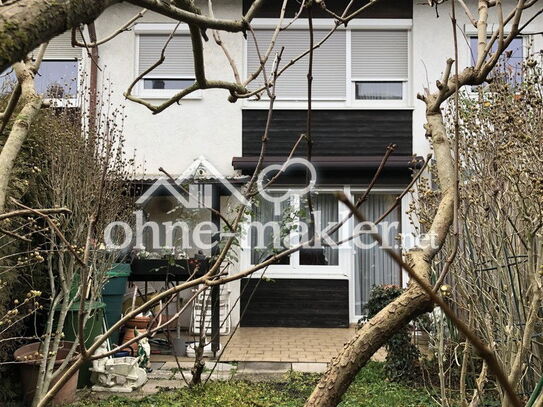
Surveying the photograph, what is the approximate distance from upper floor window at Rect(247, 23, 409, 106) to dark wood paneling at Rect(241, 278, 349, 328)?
4217mm

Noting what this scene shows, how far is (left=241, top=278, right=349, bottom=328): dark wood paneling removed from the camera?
36.3ft

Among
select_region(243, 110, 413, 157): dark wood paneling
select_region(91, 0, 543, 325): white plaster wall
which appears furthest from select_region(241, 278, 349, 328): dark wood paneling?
select_region(243, 110, 413, 157): dark wood paneling

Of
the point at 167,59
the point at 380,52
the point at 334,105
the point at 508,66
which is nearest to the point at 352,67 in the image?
A: the point at 380,52

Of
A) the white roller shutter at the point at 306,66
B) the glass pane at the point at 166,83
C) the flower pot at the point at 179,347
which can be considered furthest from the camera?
the glass pane at the point at 166,83

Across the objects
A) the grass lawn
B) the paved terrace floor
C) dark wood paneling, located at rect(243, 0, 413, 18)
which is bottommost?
the paved terrace floor

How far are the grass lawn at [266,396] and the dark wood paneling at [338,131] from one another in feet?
19.3

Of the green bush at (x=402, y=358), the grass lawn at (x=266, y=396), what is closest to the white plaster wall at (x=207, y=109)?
the green bush at (x=402, y=358)

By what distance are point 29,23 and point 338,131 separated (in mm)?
10945

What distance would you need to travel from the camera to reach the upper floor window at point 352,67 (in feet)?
38.4

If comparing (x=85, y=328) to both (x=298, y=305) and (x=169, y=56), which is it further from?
(x=169, y=56)

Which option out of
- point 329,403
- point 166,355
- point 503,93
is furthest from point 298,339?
point 329,403

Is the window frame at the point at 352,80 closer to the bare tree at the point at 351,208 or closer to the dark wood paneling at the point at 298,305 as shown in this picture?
the dark wood paneling at the point at 298,305

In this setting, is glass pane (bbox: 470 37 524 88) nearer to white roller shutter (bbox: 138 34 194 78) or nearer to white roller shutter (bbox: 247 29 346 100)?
white roller shutter (bbox: 247 29 346 100)

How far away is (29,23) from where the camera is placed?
0.86 meters
